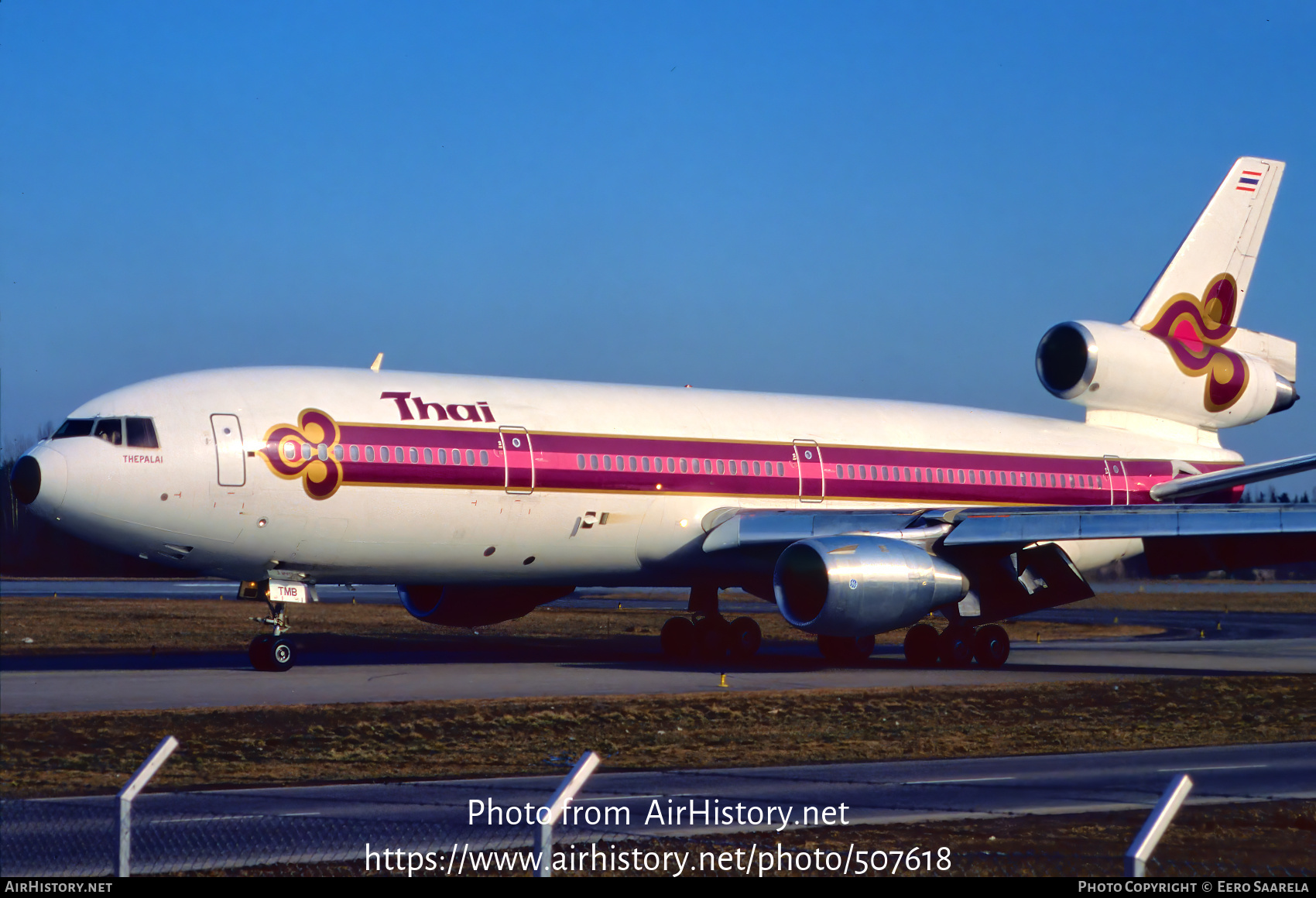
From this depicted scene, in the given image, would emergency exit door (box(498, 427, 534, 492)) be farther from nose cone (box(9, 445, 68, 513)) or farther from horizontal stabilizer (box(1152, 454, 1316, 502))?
horizontal stabilizer (box(1152, 454, 1316, 502))

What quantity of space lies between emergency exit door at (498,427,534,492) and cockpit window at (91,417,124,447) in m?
6.43

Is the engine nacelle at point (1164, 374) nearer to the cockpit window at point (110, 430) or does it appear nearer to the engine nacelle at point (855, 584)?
the engine nacelle at point (855, 584)

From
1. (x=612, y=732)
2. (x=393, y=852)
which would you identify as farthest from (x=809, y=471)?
(x=393, y=852)

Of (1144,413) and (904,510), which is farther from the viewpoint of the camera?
(1144,413)

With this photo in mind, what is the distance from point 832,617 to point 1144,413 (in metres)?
13.8

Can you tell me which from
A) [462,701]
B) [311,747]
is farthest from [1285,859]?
[462,701]

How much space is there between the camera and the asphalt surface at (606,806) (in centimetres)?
1052

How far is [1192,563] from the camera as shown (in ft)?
97.0

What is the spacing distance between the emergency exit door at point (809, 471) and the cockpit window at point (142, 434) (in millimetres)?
12718

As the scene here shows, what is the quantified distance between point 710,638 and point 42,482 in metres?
13.7

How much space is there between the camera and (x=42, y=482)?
72.2 ft

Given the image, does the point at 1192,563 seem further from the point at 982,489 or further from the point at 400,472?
the point at 400,472

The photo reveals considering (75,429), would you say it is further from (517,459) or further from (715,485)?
(715,485)

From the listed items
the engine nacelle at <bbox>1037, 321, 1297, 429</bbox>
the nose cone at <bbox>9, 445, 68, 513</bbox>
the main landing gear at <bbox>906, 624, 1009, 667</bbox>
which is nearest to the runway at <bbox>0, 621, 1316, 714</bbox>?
the main landing gear at <bbox>906, 624, 1009, 667</bbox>
